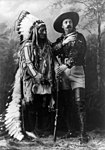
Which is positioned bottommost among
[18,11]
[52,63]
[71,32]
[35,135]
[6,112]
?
[35,135]

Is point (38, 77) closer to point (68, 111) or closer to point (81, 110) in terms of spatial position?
point (68, 111)

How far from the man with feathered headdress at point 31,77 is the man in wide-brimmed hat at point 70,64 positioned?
0.75ft

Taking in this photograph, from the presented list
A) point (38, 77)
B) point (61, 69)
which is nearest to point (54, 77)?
point (61, 69)

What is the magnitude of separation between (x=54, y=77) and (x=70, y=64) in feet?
1.33

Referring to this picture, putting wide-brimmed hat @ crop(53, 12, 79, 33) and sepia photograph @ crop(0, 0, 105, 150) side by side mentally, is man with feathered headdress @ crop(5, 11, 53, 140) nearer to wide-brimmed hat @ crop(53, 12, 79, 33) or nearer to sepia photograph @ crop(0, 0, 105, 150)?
sepia photograph @ crop(0, 0, 105, 150)

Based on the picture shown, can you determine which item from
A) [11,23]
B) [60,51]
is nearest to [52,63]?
[60,51]

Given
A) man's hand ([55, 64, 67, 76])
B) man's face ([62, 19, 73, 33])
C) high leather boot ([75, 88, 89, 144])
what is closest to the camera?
high leather boot ([75, 88, 89, 144])

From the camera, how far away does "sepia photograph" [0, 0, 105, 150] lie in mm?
6973

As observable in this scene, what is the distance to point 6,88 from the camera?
726cm

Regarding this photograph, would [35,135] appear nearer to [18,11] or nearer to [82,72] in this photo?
[82,72]

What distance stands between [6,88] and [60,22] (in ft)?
5.61

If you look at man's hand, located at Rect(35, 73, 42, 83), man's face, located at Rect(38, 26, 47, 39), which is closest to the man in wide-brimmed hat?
man's face, located at Rect(38, 26, 47, 39)

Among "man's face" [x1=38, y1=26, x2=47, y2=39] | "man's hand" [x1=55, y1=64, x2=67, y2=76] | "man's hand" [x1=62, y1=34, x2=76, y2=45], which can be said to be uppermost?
"man's face" [x1=38, y1=26, x2=47, y2=39]

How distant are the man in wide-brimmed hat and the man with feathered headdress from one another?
0.75 ft
